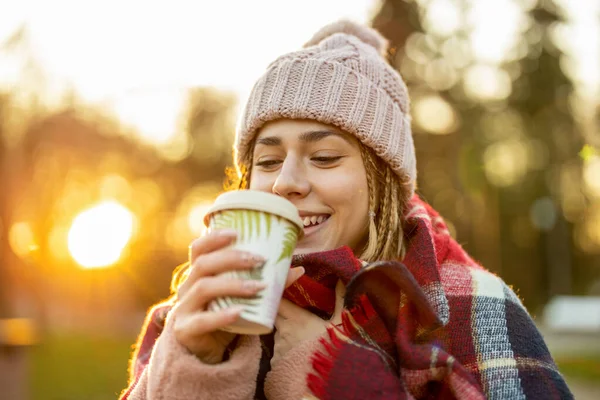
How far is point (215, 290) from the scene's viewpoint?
1.65 m

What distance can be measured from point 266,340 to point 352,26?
1.73 meters

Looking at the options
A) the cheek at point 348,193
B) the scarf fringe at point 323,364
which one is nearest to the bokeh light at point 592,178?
the cheek at point 348,193

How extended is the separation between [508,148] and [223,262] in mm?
28439

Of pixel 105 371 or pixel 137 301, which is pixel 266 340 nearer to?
pixel 105 371

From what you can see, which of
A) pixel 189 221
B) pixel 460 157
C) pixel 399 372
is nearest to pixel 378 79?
pixel 399 372

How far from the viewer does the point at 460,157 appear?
22969mm

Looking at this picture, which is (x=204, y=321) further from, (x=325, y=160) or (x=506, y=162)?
(x=506, y=162)

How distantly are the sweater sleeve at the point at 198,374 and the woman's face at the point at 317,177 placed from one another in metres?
0.56

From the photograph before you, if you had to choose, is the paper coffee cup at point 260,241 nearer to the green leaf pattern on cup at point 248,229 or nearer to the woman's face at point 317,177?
the green leaf pattern on cup at point 248,229

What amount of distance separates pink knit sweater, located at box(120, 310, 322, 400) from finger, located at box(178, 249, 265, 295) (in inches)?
9.4

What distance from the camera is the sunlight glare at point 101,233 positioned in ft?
90.7

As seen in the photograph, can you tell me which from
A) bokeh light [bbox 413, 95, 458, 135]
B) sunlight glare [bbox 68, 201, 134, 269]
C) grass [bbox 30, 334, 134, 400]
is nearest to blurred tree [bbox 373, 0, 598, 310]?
bokeh light [bbox 413, 95, 458, 135]

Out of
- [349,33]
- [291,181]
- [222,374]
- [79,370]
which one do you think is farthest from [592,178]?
[222,374]

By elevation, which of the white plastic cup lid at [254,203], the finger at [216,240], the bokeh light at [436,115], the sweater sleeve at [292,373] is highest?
the bokeh light at [436,115]
